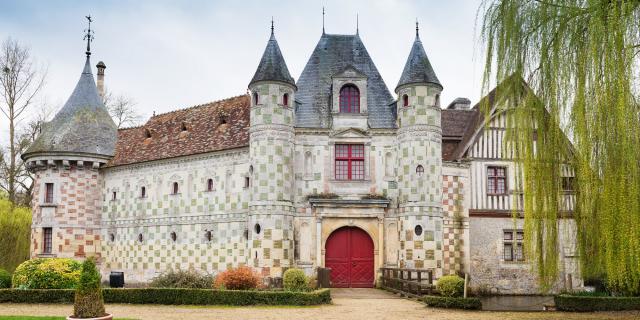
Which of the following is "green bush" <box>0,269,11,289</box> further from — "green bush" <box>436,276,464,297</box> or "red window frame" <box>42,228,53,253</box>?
"green bush" <box>436,276,464,297</box>

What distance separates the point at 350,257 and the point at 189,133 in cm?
991

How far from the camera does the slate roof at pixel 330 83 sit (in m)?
26.9

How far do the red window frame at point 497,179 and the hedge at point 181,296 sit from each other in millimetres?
11382

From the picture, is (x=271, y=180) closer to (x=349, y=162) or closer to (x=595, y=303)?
(x=349, y=162)

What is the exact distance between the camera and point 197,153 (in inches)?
1136

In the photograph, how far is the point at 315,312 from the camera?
57.3 feet

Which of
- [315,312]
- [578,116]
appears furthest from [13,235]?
[578,116]

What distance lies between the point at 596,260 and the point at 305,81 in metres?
16.6

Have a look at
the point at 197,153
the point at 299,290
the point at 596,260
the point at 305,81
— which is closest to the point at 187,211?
the point at 197,153

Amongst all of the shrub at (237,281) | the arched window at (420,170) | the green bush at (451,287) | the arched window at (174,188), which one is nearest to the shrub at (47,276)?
the shrub at (237,281)

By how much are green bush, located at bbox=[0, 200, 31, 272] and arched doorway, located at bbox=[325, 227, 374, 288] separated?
15773 mm

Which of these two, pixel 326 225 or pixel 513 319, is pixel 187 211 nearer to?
pixel 326 225

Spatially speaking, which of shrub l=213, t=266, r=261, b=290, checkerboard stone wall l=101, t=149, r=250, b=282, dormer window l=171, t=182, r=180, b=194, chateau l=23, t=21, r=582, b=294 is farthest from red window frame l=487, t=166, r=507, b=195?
dormer window l=171, t=182, r=180, b=194

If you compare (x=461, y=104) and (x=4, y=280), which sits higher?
(x=461, y=104)
